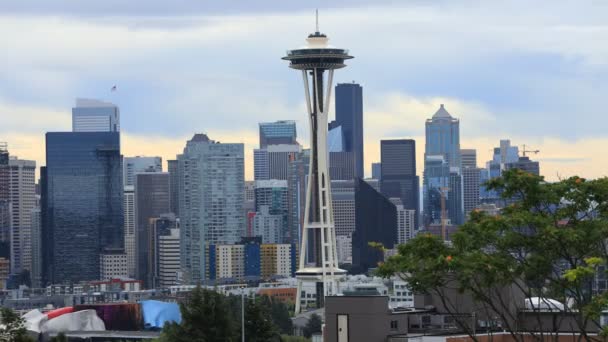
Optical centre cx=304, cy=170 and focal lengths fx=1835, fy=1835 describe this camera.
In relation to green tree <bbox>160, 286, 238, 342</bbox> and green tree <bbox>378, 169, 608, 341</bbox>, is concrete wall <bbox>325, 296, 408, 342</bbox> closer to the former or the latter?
green tree <bbox>378, 169, 608, 341</bbox>

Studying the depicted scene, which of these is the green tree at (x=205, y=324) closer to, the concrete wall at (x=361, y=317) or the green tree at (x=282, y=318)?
the concrete wall at (x=361, y=317)

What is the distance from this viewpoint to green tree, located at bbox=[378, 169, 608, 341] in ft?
152

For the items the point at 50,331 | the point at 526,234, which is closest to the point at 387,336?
the point at 526,234

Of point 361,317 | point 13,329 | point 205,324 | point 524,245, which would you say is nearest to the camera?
point 524,245

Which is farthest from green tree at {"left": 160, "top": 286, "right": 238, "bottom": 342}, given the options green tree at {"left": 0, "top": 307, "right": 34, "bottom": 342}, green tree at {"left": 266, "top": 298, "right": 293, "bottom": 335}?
green tree at {"left": 266, "top": 298, "right": 293, "bottom": 335}

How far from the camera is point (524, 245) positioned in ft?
155

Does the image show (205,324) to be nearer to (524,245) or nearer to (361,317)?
(361,317)

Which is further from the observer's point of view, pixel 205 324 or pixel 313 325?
pixel 313 325

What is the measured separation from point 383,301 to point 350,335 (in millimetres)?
1726

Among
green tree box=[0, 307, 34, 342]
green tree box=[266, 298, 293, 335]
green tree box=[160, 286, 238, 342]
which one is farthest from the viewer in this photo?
green tree box=[266, 298, 293, 335]

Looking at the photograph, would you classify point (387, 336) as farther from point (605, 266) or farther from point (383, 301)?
point (605, 266)

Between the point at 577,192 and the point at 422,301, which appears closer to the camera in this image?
the point at 577,192

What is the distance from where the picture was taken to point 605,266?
5072 cm

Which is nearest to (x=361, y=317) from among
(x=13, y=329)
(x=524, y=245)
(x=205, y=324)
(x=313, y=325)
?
(x=524, y=245)
